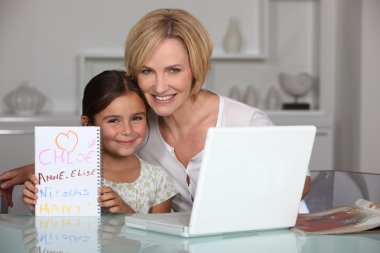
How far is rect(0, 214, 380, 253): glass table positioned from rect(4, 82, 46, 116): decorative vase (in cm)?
273

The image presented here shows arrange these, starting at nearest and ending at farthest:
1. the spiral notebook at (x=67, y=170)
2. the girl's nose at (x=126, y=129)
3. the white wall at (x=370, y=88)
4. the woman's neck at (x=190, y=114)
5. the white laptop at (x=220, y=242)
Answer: the white laptop at (x=220, y=242), the spiral notebook at (x=67, y=170), the girl's nose at (x=126, y=129), the woman's neck at (x=190, y=114), the white wall at (x=370, y=88)

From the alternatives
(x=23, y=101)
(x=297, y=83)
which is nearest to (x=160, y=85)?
(x=23, y=101)

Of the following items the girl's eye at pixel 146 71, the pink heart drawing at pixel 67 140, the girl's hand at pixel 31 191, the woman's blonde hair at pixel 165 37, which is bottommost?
the girl's hand at pixel 31 191

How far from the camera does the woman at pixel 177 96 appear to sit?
2232 millimetres

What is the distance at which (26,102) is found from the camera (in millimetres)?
4480

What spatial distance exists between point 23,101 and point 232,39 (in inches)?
52.2

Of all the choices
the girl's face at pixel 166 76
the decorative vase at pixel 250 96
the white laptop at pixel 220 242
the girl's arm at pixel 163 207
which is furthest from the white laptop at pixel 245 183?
the decorative vase at pixel 250 96

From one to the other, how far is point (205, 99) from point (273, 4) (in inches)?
99.0

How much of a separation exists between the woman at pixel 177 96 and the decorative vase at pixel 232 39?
7.41 feet

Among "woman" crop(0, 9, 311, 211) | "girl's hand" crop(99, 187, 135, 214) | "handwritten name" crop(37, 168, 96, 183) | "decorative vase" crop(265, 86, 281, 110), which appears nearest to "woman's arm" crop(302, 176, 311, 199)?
"woman" crop(0, 9, 311, 211)

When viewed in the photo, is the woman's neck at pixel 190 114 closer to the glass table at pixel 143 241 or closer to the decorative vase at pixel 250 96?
the glass table at pixel 143 241

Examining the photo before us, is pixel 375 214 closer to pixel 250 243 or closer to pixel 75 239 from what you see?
pixel 250 243

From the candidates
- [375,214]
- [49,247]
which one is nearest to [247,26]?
[375,214]

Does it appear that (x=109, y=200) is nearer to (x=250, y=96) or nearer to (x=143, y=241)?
(x=143, y=241)
